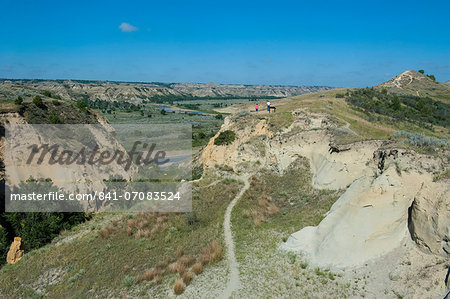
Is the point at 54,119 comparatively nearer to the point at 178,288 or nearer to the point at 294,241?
the point at 178,288

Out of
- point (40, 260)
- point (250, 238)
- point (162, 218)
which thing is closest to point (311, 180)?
point (250, 238)

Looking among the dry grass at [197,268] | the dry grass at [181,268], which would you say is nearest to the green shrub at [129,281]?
the dry grass at [181,268]

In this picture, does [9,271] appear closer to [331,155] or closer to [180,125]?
[331,155]

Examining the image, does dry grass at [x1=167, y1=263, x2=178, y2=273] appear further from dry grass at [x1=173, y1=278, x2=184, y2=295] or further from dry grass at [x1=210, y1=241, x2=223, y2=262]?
dry grass at [x1=210, y1=241, x2=223, y2=262]

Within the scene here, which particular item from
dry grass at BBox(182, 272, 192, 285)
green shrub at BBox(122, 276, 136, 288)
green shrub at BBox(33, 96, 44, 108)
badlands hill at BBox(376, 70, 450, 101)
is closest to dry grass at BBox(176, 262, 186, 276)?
dry grass at BBox(182, 272, 192, 285)

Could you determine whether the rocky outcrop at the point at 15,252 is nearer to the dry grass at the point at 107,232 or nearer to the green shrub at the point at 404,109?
the dry grass at the point at 107,232

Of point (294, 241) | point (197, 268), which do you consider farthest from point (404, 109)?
point (197, 268)
